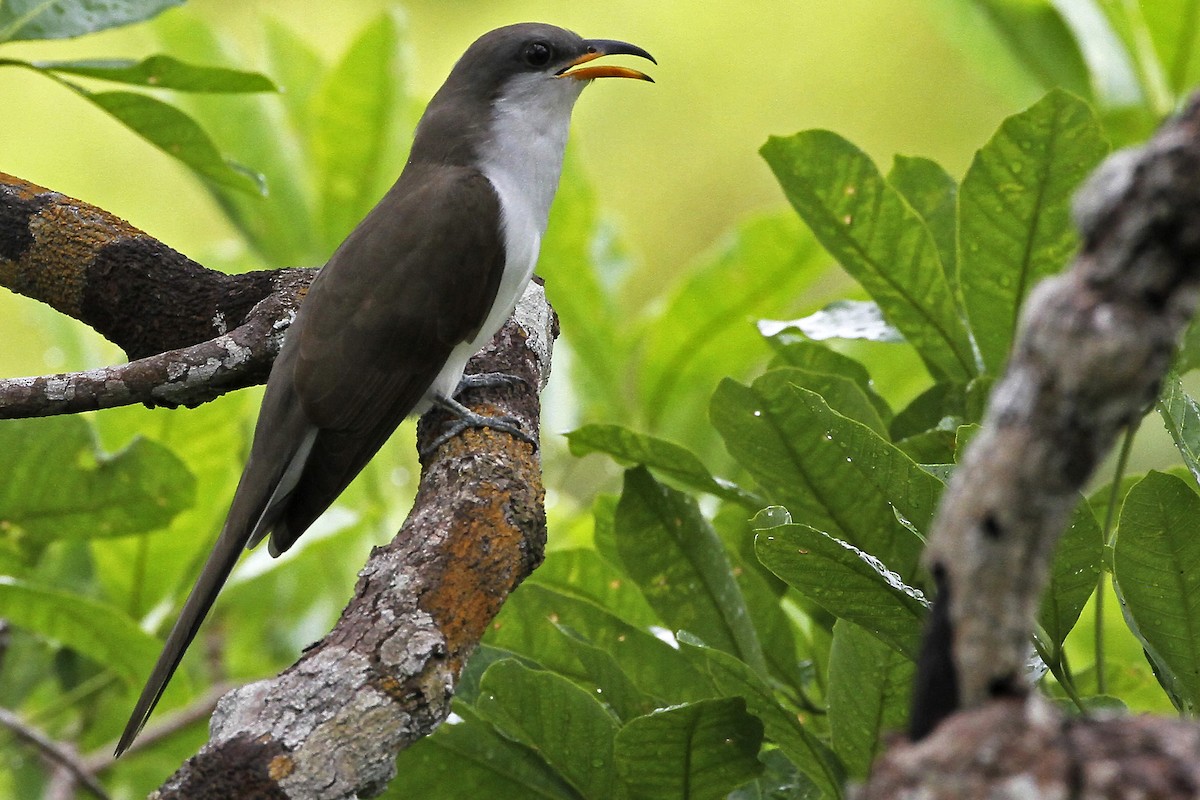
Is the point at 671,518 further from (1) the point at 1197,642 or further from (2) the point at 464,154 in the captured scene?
(2) the point at 464,154

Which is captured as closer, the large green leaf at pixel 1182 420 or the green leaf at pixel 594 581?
the large green leaf at pixel 1182 420

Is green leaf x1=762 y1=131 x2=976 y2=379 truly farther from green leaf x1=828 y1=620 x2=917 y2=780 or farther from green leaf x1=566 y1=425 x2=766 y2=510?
green leaf x1=828 y1=620 x2=917 y2=780

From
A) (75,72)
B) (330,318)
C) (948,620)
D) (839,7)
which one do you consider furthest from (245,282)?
(839,7)

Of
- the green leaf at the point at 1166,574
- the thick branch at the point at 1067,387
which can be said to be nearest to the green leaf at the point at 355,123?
the green leaf at the point at 1166,574

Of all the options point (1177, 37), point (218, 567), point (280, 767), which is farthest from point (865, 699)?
point (1177, 37)

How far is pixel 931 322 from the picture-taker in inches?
89.6

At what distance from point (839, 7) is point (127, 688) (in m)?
7.33

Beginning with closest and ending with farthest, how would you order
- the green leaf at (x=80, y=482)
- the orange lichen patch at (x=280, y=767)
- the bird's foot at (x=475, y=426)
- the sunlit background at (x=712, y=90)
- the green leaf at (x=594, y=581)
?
the orange lichen patch at (x=280, y=767)
the bird's foot at (x=475, y=426)
the green leaf at (x=594, y=581)
the green leaf at (x=80, y=482)
the sunlit background at (x=712, y=90)

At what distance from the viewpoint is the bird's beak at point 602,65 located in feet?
10.7

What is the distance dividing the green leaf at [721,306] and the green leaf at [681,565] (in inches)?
51.3

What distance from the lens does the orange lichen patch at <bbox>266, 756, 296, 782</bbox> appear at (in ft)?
4.54

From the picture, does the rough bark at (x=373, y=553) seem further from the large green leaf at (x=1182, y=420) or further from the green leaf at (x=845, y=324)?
the large green leaf at (x=1182, y=420)

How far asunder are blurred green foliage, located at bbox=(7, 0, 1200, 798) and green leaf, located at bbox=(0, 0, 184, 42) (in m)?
0.01

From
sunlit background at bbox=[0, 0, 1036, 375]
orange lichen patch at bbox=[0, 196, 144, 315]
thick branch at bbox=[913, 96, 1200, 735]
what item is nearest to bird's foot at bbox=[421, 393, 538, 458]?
orange lichen patch at bbox=[0, 196, 144, 315]
